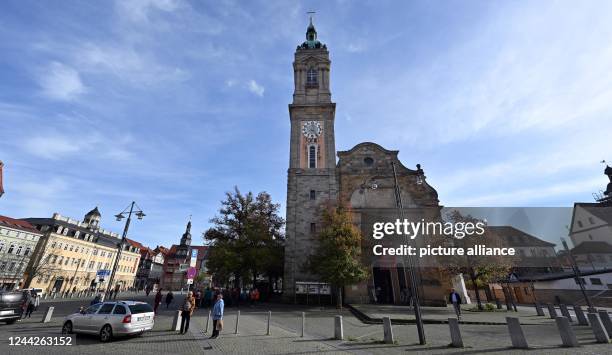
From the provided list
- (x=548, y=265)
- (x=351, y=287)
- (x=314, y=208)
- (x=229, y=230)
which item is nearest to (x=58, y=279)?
(x=229, y=230)

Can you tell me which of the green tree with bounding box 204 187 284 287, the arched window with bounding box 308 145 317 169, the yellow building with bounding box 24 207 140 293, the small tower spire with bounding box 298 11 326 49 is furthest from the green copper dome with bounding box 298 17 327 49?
the yellow building with bounding box 24 207 140 293

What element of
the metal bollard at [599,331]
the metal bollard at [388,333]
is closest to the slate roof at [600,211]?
the metal bollard at [599,331]

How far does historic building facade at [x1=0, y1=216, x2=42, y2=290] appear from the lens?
45.5 m

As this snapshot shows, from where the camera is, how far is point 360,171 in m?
31.2

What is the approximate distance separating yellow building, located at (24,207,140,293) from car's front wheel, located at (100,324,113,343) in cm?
4479

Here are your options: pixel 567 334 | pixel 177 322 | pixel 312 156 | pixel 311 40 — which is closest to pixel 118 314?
pixel 177 322

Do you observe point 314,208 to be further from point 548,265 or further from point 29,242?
point 29,242

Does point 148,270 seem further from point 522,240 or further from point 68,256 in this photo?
point 522,240

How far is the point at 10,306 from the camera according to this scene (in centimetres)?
1478

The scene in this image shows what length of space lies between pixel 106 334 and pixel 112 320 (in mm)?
570

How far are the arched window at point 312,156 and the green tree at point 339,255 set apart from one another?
898 centimetres

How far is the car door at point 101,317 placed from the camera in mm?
11328

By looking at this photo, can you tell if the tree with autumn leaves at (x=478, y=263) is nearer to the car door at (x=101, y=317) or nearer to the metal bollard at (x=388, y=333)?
the metal bollard at (x=388, y=333)

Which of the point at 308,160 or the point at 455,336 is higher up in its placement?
the point at 308,160
